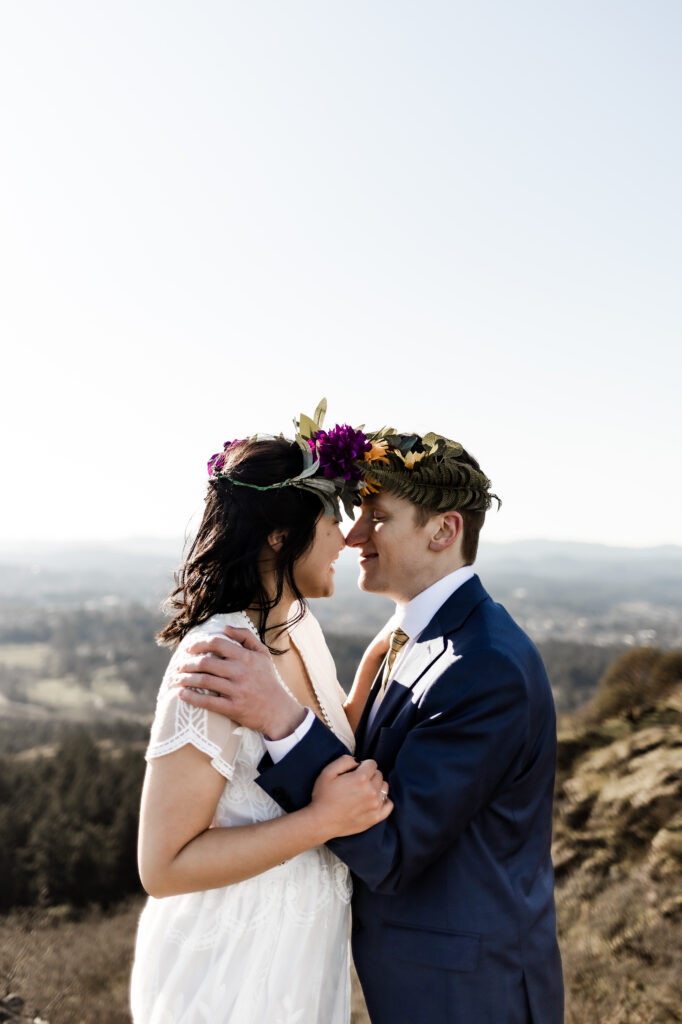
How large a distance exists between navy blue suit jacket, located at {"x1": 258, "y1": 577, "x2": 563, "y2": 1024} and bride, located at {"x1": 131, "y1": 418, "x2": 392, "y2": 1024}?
3.6 inches

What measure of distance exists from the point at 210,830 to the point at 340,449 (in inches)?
50.0

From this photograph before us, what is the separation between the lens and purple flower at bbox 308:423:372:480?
2.73 meters

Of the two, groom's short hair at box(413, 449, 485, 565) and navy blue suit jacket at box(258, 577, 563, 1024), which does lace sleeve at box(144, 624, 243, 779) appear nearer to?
navy blue suit jacket at box(258, 577, 563, 1024)

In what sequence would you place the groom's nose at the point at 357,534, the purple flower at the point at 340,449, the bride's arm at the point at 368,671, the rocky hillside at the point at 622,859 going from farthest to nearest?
the rocky hillside at the point at 622,859 → the bride's arm at the point at 368,671 → the groom's nose at the point at 357,534 → the purple flower at the point at 340,449

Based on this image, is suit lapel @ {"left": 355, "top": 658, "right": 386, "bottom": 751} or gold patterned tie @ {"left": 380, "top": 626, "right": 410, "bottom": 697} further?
gold patterned tie @ {"left": 380, "top": 626, "right": 410, "bottom": 697}

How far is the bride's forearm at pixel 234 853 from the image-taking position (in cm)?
234

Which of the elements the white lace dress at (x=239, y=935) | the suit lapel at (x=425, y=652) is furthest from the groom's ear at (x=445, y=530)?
the white lace dress at (x=239, y=935)

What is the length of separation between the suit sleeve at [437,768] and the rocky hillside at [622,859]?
3.42 m

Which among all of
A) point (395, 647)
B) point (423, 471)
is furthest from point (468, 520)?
point (395, 647)

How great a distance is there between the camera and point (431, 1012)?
2.49m

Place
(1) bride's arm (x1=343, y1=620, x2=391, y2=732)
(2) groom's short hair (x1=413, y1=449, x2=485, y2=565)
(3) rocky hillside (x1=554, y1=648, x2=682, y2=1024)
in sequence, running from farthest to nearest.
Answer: (3) rocky hillside (x1=554, y1=648, x2=682, y2=1024)
(1) bride's arm (x1=343, y1=620, x2=391, y2=732)
(2) groom's short hair (x1=413, y1=449, x2=485, y2=565)

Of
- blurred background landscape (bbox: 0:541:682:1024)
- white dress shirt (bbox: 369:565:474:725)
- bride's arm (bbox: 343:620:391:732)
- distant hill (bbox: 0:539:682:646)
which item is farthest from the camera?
distant hill (bbox: 0:539:682:646)

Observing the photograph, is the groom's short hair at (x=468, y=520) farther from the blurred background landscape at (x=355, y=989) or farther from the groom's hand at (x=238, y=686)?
the groom's hand at (x=238, y=686)

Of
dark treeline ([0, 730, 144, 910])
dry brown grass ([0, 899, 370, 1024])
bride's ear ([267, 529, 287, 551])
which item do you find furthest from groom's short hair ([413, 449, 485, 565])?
dark treeline ([0, 730, 144, 910])
